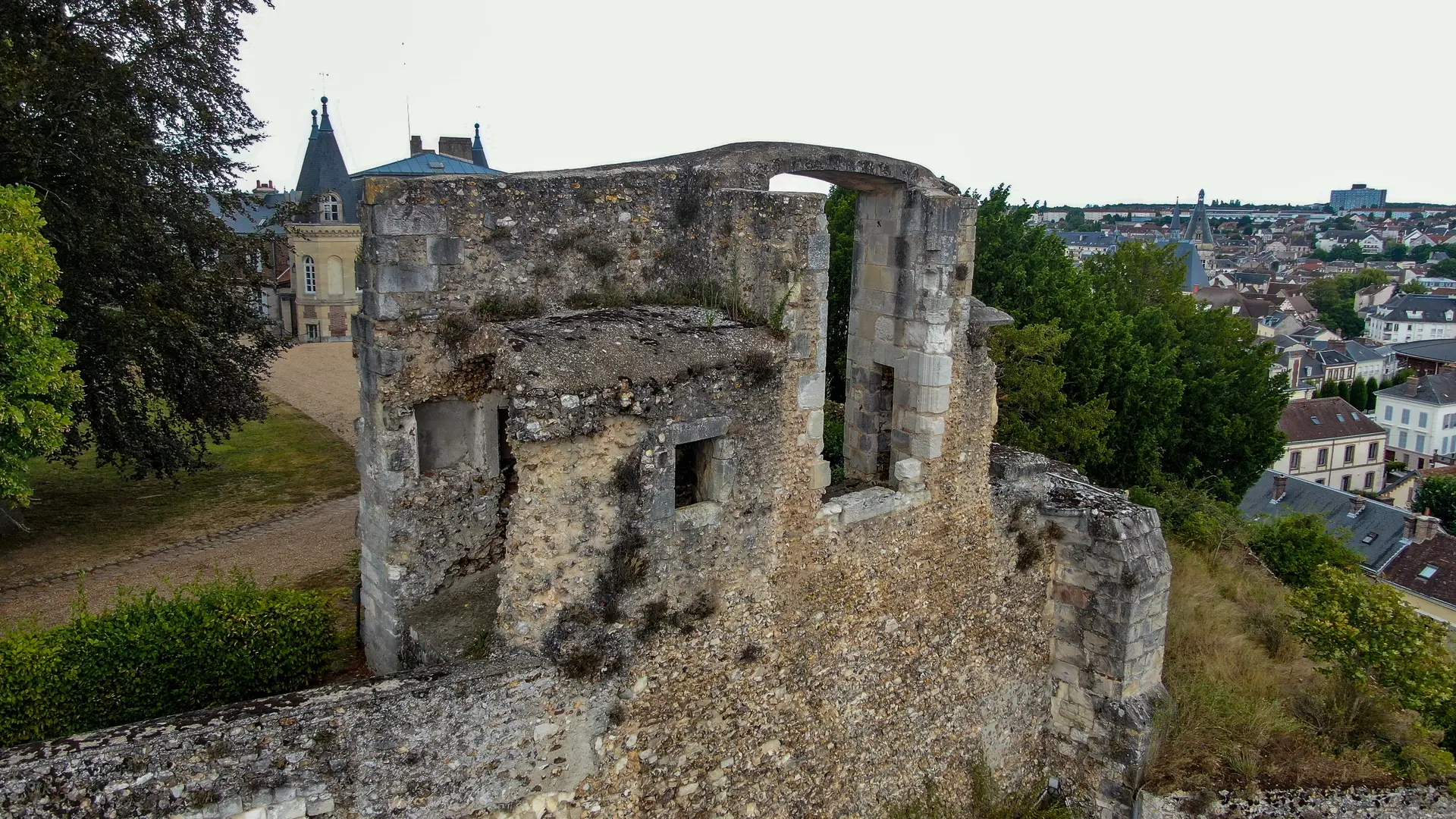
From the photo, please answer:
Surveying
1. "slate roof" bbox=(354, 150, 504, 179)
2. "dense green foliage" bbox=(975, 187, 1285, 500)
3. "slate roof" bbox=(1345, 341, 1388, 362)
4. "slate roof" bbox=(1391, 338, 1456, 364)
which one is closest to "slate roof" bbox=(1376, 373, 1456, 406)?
"slate roof" bbox=(1345, 341, 1388, 362)

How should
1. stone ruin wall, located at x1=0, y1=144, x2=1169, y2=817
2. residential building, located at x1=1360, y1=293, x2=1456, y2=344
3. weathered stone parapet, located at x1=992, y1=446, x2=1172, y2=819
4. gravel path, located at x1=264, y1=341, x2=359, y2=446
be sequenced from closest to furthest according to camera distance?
stone ruin wall, located at x1=0, y1=144, x2=1169, y2=817, weathered stone parapet, located at x1=992, y1=446, x2=1172, y2=819, gravel path, located at x1=264, y1=341, x2=359, y2=446, residential building, located at x1=1360, y1=293, x2=1456, y2=344

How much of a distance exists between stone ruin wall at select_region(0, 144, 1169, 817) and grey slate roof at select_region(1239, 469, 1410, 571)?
85.1 feet

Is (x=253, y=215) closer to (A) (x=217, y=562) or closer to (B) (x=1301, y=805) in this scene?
(A) (x=217, y=562)

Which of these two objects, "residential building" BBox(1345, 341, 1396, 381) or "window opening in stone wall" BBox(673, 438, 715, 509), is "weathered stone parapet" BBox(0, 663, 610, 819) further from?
"residential building" BBox(1345, 341, 1396, 381)

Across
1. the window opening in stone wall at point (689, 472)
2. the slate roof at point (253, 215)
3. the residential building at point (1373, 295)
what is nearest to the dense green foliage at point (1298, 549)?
the window opening in stone wall at point (689, 472)

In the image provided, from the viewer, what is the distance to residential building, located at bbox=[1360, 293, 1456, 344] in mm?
84438

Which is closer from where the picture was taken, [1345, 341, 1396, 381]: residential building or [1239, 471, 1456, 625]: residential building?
[1239, 471, 1456, 625]: residential building

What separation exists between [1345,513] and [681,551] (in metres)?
37.0

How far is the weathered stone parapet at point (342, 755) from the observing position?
5.44 meters

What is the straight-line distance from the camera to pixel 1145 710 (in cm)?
1012

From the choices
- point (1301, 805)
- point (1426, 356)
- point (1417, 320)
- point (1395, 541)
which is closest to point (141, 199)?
point (1301, 805)

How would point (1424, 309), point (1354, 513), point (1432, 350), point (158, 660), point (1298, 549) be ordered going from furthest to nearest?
point (1424, 309), point (1432, 350), point (1354, 513), point (1298, 549), point (158, 660)

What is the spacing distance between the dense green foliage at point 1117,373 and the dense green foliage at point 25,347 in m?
13.9

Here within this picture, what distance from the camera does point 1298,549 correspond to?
1870 cm
